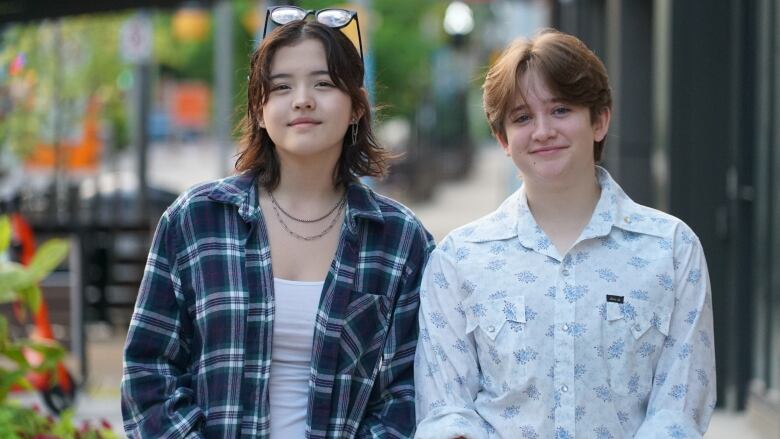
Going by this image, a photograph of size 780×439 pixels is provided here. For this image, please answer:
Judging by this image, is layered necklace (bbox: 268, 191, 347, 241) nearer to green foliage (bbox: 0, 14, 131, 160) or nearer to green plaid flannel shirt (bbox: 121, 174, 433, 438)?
green plaid flannel shirt (bbox: 121, 174, 433, 438)

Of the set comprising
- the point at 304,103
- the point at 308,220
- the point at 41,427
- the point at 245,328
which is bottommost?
the point at 41,427

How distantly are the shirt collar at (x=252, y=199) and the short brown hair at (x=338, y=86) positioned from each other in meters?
0.05

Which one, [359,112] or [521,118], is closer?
[521,118]

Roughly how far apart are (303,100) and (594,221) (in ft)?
2.48

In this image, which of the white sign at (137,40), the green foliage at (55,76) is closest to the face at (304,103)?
the green foliage at (55,76)

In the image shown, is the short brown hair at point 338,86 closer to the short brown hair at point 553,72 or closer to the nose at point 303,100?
the nose at point 303,100

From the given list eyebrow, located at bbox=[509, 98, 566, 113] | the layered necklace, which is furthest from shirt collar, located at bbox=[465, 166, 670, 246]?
the layered necklace

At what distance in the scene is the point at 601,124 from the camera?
3.30 m

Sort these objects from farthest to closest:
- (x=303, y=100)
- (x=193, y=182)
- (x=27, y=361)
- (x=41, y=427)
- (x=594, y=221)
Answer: (x=193, y=182), (x=27, y=361), (x=41, y=427), (x=303, y=100), (x=594, y=221)

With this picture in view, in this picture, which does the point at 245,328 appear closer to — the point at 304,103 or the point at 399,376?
the point at 399,376

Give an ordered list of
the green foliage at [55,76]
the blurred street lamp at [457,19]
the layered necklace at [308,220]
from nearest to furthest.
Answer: the layered necklace at [308,220] < the green foliage at [55,76] < the blurred street lamp at [457,19]

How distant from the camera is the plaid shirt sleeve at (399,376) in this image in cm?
335

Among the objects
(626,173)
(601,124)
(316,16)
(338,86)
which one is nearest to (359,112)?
(338,86)

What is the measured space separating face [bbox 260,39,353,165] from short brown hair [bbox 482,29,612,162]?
40cm
